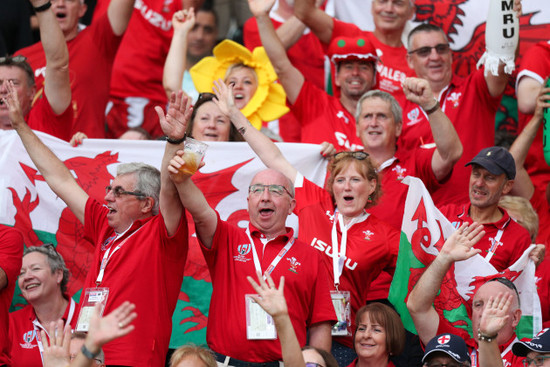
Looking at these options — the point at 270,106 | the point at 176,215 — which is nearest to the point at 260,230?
the point at 176,215

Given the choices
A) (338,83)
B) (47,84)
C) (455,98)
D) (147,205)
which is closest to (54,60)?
(47,84)

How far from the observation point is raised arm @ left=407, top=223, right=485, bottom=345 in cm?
602

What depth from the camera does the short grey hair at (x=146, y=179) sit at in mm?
6250

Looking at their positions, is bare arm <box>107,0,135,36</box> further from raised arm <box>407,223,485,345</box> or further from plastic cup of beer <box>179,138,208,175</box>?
raised arm <box>407,223,485,345</box>

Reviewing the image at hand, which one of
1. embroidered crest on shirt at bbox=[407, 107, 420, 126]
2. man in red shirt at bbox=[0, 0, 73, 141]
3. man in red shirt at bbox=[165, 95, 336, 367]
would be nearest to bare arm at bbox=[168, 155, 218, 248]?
man in red shirt at bbox=[165, 95, 336, 367]

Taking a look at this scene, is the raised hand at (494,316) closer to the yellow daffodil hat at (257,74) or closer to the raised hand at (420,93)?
the raised hand at (420,93)

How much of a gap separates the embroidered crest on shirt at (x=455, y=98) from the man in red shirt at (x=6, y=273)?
140 inches

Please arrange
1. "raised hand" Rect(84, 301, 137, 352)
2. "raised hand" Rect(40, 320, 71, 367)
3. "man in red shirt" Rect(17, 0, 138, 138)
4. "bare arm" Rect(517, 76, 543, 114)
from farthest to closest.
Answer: "man in red shirt" Rect(17, 0, 138, 138)
"bare arm" Rect(517, 76, 543, 114)
"raised hand" Rect(40, 320, 71, 367)
"raised hand" Rect(84, 301, 137, 352)

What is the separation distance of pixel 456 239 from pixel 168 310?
173 cm

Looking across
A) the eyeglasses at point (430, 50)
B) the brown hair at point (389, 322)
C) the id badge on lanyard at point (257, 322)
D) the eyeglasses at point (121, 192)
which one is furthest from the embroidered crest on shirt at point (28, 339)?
the eyeglasses at point (430, 50)

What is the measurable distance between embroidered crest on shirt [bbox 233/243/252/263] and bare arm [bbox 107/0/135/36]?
3271mm

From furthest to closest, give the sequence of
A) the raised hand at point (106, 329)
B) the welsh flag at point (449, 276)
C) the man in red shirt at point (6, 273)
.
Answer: the welsh flag at point (449, 276), the man in red shirt at point (6, 273), the raised hand at point (106, 329)

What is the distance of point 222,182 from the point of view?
770cm

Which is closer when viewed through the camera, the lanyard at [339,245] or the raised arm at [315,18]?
the lanyard at [339,245]
